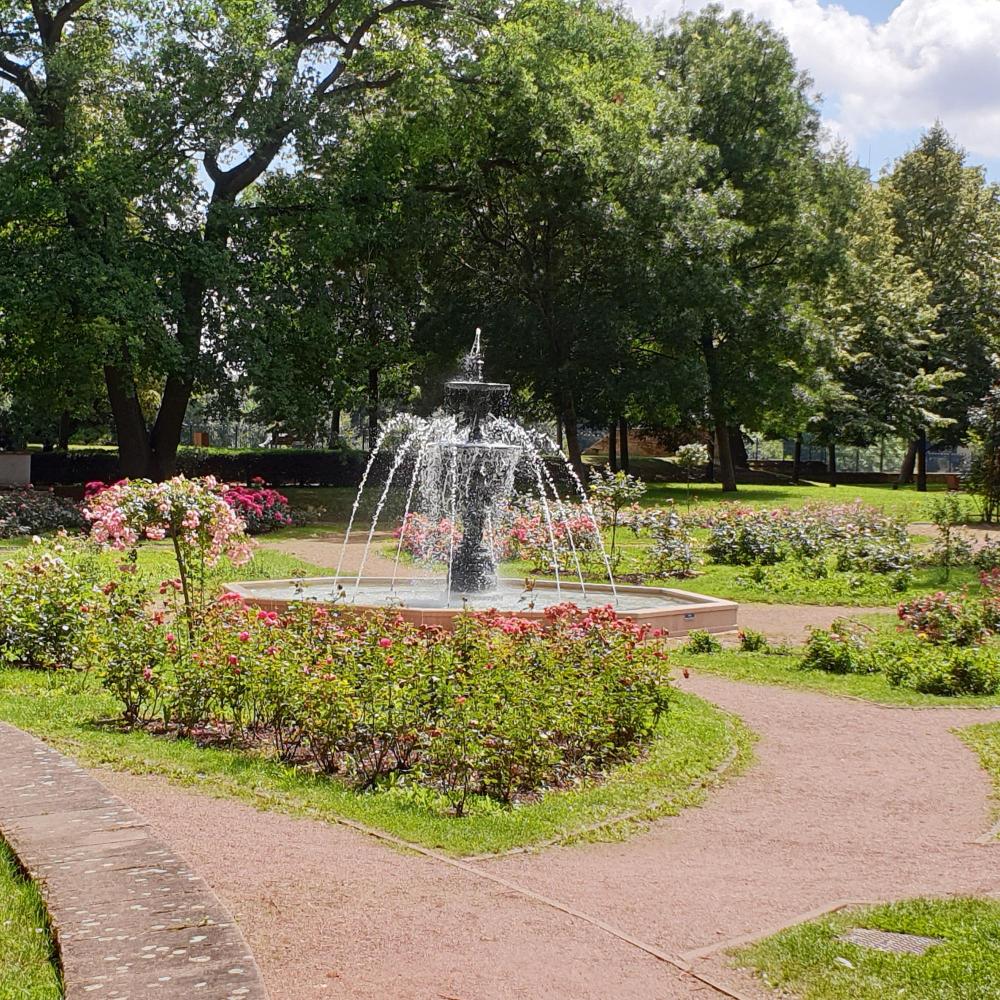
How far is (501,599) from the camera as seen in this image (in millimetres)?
12500

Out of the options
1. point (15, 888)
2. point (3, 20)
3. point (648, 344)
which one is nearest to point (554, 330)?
point (648, 344)

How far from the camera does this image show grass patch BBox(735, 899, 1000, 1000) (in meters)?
3.71

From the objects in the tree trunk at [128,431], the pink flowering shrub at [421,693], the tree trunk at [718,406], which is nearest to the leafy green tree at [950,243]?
the tree trunk at [718,406]

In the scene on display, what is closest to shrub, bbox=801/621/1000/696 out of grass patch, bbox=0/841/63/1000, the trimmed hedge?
grass patch, bbox=0/841/63/1000

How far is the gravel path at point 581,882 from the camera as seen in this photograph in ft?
12.4

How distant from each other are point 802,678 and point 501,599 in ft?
12.1

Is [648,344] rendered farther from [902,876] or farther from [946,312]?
[902,876]

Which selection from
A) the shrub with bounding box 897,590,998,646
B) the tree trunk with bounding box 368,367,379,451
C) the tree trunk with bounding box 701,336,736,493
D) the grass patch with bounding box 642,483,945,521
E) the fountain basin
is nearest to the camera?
the shrub with bounding box 897,590,998,646

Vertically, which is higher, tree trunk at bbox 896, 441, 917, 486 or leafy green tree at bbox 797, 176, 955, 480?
leafy green tree at bbox 797, 176, 955, 480

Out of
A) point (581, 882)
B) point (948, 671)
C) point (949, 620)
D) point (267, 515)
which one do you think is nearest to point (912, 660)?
point (948, 671)

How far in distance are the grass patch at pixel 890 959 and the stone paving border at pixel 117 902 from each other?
176cm

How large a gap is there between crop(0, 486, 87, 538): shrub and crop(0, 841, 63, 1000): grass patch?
17.2m

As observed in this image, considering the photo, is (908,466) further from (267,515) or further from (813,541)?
(267,515)

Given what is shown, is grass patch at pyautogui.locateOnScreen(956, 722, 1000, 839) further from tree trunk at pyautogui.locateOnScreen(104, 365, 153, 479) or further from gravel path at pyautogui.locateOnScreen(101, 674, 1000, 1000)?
tree trunk at pyautogui.locateOnScreen(104, 365, 153, 479)
